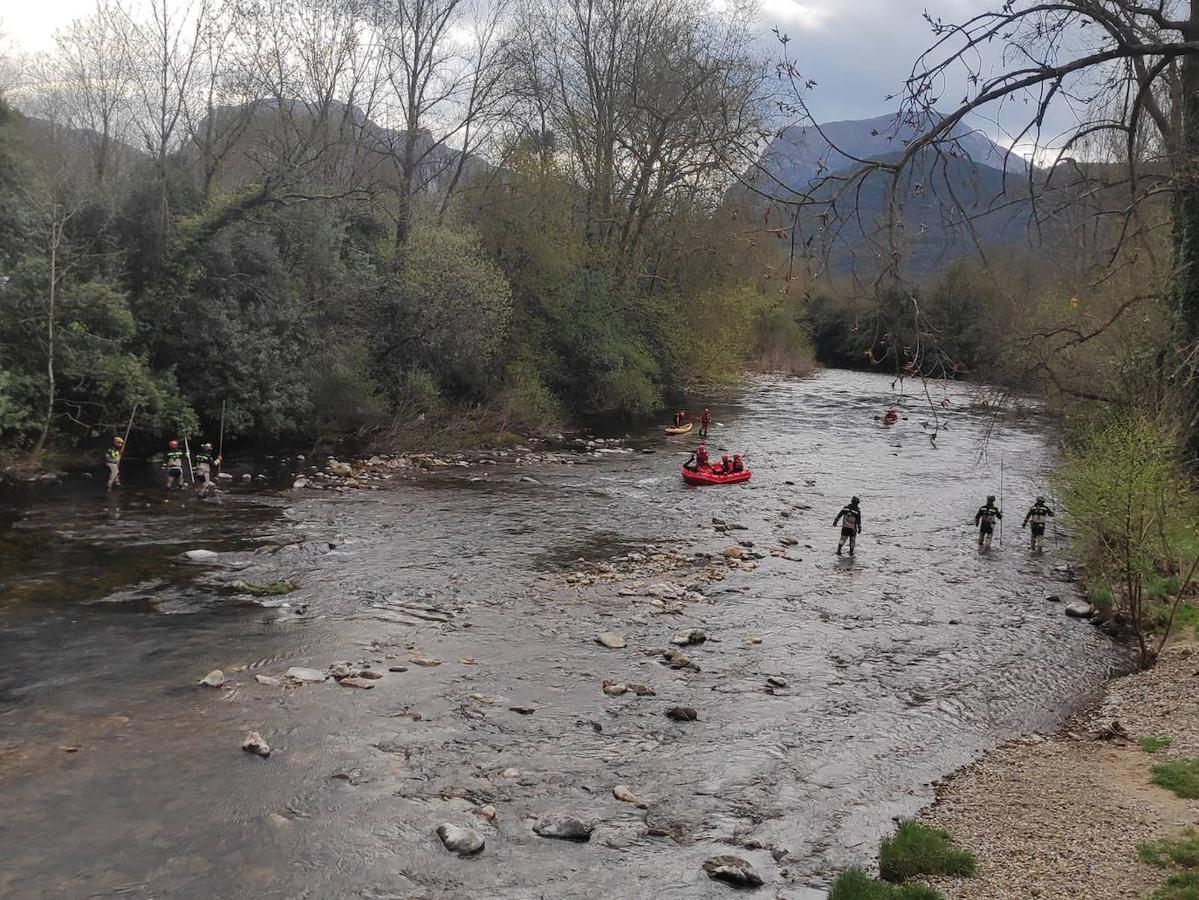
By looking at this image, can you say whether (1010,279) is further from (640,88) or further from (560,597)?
(560,597)

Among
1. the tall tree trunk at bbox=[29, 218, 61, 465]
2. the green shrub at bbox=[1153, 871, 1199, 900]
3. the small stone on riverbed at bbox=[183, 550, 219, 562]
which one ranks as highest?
the tall tree trunk at bbox=[29, 218, 61, 465]

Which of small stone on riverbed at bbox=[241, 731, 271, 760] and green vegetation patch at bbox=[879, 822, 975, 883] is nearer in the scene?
green vegetation patch at bbox=[879, 822, 975, 883]

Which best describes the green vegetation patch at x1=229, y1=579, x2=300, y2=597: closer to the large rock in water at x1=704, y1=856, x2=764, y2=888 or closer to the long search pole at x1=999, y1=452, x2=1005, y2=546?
the large rock in water at x1=704, y1=856, x2=764, y2=888

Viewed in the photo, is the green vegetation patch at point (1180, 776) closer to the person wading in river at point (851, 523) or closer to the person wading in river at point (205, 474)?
the person wading in river at point (851, 523)

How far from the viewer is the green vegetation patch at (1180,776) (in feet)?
31.0

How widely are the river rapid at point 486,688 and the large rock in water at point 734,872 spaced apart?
14 cm

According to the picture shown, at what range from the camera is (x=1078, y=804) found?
9.32 m

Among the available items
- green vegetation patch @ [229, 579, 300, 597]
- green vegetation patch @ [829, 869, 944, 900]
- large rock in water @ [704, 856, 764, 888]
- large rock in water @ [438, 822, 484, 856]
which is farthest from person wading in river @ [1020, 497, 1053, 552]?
large rock in water @ [438, 822, 484, 856]

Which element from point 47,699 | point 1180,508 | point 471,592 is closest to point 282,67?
point 471,592

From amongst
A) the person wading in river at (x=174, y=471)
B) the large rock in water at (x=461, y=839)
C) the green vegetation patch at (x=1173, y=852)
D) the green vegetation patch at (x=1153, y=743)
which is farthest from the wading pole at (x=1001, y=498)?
the person wading in river at (x=174, y=471)

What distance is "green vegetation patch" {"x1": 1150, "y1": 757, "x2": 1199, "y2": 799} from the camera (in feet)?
31.0

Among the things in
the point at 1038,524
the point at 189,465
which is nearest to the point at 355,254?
the point at 189,465

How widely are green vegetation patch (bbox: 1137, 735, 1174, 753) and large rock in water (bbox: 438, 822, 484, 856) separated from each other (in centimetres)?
810

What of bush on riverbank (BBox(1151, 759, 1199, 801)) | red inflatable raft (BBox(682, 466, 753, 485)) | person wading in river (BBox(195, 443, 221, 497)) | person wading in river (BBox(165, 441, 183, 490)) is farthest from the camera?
red inflatable raft (BBox(682, 466, 753, 485))
